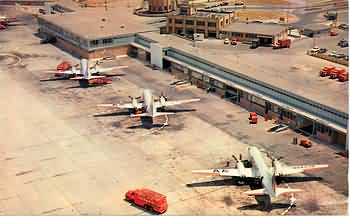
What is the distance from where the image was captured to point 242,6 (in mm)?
185375

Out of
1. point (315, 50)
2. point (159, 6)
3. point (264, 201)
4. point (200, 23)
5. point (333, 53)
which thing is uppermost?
point (159, 6)

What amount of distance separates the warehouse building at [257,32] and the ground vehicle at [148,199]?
74.4 meters

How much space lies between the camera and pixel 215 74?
116 metres

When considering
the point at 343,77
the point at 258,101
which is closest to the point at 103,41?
the point at 258,101

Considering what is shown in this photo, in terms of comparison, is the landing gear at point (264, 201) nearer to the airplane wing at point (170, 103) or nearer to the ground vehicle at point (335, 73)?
the airplane wing at point (170, 103)

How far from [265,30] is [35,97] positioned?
62559 millimetres

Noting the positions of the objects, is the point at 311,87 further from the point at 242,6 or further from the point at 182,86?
the point at 242,6

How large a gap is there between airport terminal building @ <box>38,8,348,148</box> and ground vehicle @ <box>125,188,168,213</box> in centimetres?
3321

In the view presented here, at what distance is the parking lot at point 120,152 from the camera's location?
241 feet

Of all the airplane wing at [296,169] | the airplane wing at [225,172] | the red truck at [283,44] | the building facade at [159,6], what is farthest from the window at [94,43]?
the airplane wing at [296,169]

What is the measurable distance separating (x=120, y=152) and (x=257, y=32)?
64620 millimetres

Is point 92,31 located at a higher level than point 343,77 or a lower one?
higher

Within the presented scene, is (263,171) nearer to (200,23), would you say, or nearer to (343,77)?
(343,77)

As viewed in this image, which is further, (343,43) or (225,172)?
(343,43)
